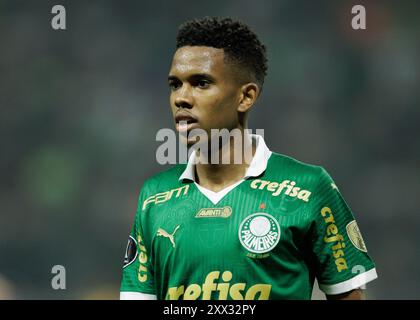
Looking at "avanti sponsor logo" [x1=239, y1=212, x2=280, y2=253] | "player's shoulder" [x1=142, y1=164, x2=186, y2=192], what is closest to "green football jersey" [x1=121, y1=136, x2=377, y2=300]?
"avanti sponsor logo" [x1=239, y1=212, x2=280, y2=253]

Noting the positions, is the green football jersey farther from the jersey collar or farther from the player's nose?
the player's nose

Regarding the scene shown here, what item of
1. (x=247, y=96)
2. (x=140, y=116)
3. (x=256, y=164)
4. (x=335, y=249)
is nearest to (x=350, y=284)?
(x=335, y=249)

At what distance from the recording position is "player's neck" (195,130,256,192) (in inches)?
145

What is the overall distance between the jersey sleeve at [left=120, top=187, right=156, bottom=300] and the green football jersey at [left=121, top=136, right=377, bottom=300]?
0.04 feet

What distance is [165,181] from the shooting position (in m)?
3.88

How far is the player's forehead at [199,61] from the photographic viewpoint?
350 cm

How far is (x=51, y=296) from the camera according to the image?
7.12m

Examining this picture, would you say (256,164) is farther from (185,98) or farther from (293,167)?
(185,98)

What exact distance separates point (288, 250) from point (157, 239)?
0.62m

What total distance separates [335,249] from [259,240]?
1.15 feet

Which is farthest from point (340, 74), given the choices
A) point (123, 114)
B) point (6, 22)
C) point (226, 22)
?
point (226, 22)

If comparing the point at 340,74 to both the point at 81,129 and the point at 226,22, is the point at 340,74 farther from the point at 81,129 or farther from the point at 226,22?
the point at 226,22

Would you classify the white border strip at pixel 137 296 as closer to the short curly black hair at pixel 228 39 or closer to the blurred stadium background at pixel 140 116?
the short curly black hair at pixel 228 39

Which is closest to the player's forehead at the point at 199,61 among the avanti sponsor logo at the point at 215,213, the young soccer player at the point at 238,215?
the young soccer player at the point at 238,215
